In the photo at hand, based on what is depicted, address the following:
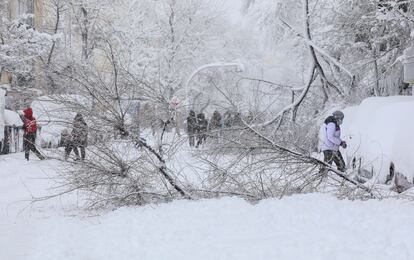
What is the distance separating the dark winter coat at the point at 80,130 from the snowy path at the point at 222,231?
113 centimetres

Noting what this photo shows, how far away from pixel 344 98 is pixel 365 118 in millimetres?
7859

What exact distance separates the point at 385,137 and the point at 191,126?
321cm

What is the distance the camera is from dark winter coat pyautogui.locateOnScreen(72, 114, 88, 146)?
10320mm

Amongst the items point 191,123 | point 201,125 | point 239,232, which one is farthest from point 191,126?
point 239,232

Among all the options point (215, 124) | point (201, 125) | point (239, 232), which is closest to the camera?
point (239, 232)

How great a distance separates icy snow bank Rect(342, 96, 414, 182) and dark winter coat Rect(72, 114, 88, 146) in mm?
4302

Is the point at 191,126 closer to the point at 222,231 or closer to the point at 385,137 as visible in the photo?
the point at 385,137

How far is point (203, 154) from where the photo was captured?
33.7 feet

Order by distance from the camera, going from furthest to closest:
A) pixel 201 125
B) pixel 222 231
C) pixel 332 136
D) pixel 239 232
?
pixel 332 136 < pixel 201 125 < pixel 222 231 < pixel 239 232

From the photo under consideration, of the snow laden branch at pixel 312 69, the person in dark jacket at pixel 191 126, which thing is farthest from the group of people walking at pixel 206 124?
the snow laden branch at pixel 312 69

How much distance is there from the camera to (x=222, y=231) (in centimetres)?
761

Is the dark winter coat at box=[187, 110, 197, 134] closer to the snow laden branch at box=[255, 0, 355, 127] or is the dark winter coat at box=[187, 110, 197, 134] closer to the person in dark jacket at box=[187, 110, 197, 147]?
the person in dark jacket at box=[187, 110, 197, 147]

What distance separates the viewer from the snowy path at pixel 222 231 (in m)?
6.25

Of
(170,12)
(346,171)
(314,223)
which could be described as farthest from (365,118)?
(170,12)
